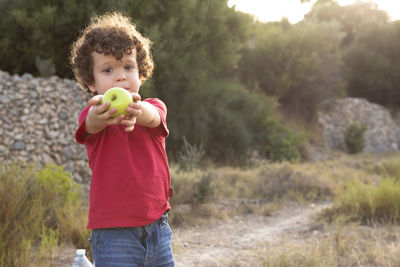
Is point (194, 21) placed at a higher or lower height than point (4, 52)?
higher

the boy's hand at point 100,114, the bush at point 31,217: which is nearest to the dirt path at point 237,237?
the bush at point 31,217

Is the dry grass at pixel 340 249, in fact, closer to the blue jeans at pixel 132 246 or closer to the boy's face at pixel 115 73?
the blue jeans at pixel 132 246

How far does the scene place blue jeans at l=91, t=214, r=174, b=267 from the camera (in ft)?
4.99

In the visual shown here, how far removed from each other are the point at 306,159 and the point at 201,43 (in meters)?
4.69

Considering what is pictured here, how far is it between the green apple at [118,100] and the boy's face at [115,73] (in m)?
0.33

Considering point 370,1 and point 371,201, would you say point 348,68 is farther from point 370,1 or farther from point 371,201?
point 371,201

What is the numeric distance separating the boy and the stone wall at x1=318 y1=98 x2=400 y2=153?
13.4 meters

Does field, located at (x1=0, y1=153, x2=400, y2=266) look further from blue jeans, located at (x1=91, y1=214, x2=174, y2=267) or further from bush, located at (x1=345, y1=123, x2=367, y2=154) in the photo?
bush, located at (x1=345, y1=123, x2=367, y2=154)

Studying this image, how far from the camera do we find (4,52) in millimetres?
8781

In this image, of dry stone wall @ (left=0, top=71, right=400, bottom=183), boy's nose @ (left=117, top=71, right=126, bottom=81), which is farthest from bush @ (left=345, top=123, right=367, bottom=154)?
boy's nose @ (left=117, top=71, right=126, bottom=81)

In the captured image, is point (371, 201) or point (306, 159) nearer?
point (371, 201)

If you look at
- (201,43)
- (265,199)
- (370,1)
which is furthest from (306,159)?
(370,1)

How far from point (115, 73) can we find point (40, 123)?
6.36 meters

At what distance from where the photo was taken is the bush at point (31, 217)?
2.83m
